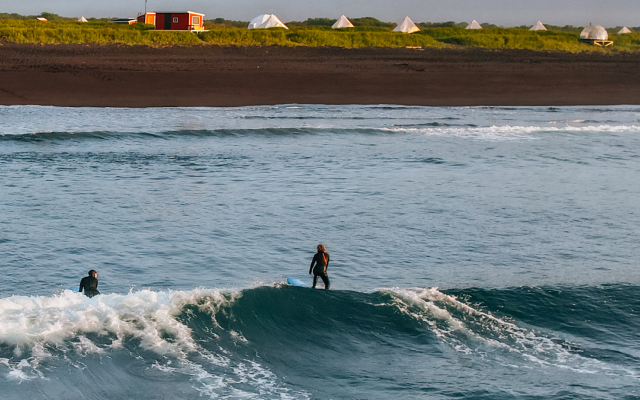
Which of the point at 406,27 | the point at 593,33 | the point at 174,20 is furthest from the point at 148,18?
the point at 593,33

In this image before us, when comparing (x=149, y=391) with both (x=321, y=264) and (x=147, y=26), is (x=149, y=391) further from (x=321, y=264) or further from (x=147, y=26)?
(x=147, y=26)

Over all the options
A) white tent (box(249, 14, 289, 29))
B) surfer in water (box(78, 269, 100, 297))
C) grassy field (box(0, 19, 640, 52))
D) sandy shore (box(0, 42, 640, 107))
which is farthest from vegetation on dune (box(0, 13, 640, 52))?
surfer in water (box(78, 269, 100, 297))

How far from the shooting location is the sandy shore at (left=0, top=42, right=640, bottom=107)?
4919 centimetres

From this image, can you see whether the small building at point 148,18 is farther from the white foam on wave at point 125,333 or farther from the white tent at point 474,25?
the white foam on wave at point 125,333

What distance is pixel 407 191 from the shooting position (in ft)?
83.6

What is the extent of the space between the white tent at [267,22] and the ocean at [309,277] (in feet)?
229

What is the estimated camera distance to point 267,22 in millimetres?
99688

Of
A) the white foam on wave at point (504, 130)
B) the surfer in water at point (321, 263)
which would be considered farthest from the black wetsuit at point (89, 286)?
the white foam on wave at point (504, 130)

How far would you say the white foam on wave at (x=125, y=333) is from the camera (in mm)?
11996

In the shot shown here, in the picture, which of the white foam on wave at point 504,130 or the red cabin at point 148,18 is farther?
the red cabin at point 148,18

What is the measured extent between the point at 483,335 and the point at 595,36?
9098 cm

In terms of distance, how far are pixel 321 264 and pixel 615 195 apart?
14.9 metres

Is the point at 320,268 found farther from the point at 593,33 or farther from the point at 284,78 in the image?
the point at 593,33

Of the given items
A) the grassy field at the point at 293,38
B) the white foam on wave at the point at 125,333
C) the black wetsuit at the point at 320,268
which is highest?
the grassy field at the point at 293,38
